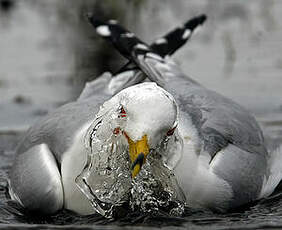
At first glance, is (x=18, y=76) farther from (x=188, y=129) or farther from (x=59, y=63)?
(x=188, y=129)

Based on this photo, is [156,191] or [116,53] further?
[116,53]

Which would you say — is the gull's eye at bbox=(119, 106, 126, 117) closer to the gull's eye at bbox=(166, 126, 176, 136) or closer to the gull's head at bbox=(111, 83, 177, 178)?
the gull's head at bbox=(111, 83, 177, 178)

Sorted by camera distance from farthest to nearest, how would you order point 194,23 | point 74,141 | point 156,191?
point 194,23
point 74,141
point 156,191

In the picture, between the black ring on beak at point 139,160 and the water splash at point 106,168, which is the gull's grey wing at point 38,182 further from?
the black ring on beak at point 139,160

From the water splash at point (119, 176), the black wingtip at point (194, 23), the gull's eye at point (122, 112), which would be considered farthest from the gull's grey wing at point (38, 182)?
the black wingtip at point (194, 23)

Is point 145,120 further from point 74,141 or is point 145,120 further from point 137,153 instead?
point 74,141

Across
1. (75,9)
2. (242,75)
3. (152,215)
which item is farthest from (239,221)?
(75,9)

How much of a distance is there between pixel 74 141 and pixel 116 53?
501cm

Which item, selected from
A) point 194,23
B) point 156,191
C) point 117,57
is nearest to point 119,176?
point 156,191

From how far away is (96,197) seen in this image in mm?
4504

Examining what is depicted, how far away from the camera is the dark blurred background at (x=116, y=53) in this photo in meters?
8.04

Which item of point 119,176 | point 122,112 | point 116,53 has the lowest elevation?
point 119,176

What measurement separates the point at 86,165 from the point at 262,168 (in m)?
1.40

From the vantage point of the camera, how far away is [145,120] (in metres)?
4.01
